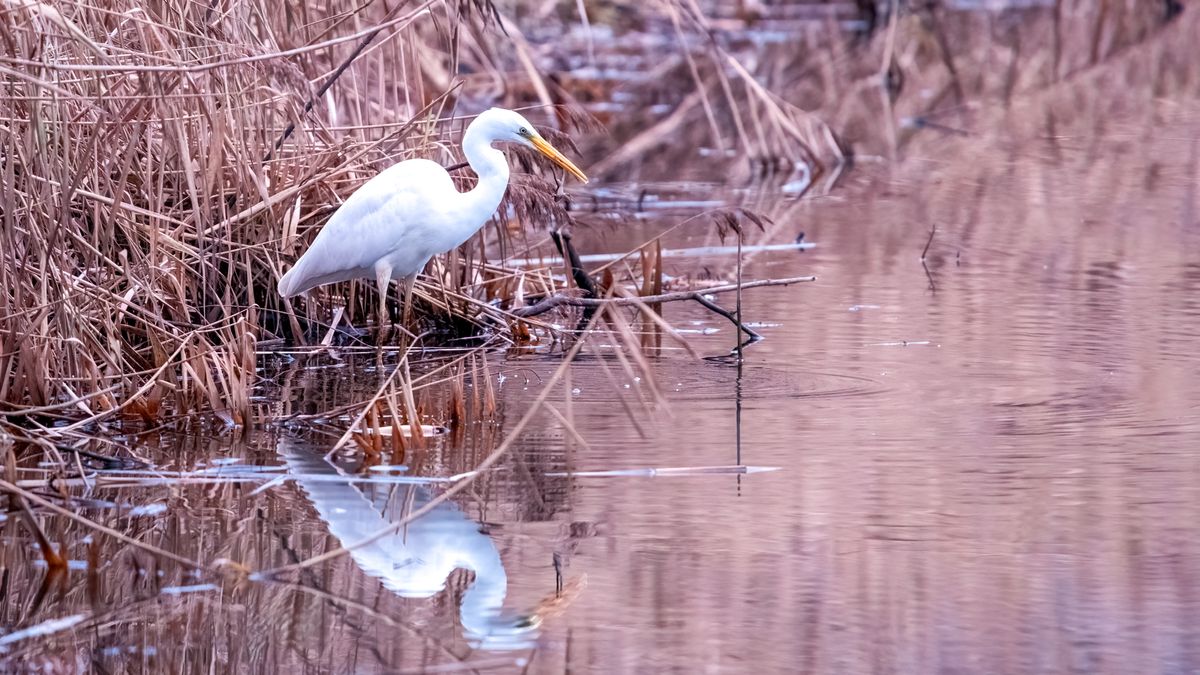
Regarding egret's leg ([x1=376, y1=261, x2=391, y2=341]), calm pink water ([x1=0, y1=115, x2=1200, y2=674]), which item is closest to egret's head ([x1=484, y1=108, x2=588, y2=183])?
egret's leg ([x1=376, y1=261, x2=391, y2=341])

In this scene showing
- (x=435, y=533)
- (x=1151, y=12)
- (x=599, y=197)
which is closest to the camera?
(x=435, y=533)

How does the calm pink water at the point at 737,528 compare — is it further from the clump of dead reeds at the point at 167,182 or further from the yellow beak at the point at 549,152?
the yellow beak at the point at 549,152

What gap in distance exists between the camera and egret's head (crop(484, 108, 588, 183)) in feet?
20.0

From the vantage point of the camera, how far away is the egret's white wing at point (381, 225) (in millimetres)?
6051

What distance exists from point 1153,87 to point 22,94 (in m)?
12.0

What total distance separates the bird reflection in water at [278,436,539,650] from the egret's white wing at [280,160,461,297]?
1.35 meters

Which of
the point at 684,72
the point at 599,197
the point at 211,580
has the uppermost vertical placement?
the point at 684,72

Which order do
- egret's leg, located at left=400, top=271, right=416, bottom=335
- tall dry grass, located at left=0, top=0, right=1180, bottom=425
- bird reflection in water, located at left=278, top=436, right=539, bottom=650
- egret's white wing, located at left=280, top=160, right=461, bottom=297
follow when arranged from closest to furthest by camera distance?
bird reflection in water, located at left=278, top=436, right=539, bottom=650
tall dry grass, located at left=0, top=0, right=1180, bottom=425
egret's white wing, located at left=280, top=160, right=461, bottom=297
egret's leg, located at left=400, top=271, right=416, bottom=335

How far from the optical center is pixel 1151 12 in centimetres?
2130

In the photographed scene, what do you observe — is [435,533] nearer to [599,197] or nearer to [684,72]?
[599,197]

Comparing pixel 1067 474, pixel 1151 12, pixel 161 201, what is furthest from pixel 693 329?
pixel 1151 12

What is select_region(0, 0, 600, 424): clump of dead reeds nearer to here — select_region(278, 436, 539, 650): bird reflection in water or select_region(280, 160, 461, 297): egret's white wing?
select_region(280, 160, 461, 297): egret's white wing

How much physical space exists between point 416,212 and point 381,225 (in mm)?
127

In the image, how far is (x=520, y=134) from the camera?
20.2 feet
